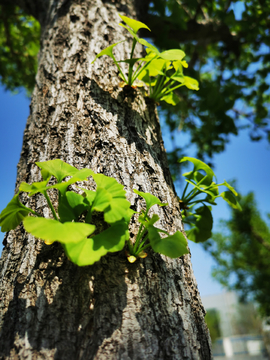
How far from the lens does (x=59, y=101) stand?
43.7 inches

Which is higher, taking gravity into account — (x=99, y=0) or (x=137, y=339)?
(x=99, y=0)

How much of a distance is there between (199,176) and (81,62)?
2.72 feet

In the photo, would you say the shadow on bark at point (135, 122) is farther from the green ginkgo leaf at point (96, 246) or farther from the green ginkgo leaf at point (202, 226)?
the green ginkgo leaf at point (96, 246)

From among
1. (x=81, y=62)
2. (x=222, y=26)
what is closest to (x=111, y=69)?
(x=81, y=62)

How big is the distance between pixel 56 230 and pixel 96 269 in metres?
0.25

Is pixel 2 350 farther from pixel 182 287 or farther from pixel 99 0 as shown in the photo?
pixel 99 0

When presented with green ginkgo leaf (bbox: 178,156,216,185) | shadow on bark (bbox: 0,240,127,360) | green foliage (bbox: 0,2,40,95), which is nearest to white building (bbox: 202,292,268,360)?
green foliage (bbox: 0,2,40,95)

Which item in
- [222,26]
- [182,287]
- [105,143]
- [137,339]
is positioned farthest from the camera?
[222,26]

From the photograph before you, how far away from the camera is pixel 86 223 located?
2.04 feet

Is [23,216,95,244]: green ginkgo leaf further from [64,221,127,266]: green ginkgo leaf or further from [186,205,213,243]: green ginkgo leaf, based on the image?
[186,205,213,243]: green ginkgo leaf

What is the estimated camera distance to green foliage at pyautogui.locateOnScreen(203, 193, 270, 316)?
25.3ft

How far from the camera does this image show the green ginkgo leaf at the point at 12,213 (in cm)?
68

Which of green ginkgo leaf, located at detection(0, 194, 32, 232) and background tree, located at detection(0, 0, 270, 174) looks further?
background tree, located at detection(0, 0, 270, 174)

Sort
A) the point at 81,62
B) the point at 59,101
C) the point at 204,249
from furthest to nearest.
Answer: the point at 204,249
the point at 81,62
the point at 59,101
